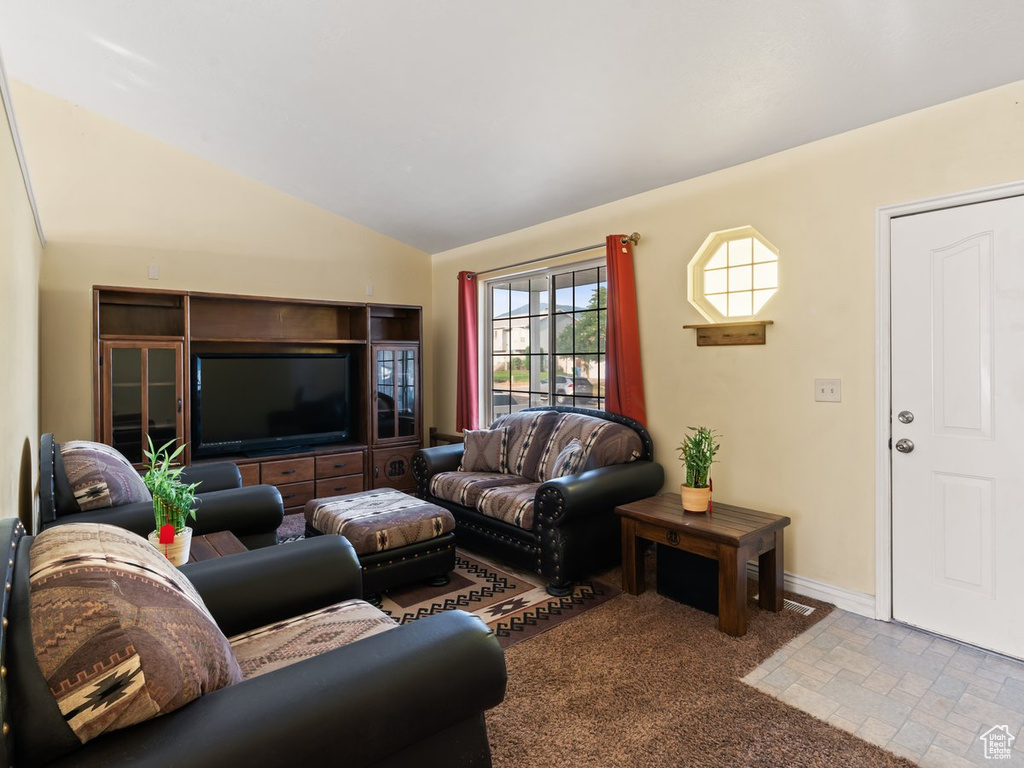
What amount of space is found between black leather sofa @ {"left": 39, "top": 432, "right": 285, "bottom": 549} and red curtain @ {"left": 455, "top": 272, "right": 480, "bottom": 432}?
2.37m

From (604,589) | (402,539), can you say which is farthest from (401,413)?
(604,589)

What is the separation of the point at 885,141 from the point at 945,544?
6.14ft

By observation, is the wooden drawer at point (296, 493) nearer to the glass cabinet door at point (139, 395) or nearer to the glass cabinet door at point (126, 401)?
the glass cabinet door at point (139, 395)

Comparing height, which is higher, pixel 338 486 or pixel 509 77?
pixel 509 77

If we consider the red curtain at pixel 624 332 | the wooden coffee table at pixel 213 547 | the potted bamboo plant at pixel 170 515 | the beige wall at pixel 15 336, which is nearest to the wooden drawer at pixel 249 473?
the beige wall at pixel 15 336

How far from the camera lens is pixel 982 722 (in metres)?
A: 1.92

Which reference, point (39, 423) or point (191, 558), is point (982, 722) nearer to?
point (191, 558)

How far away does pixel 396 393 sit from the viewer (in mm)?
5094

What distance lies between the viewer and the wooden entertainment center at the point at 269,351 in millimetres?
3885

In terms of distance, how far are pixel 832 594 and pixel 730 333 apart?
1461 millimetres

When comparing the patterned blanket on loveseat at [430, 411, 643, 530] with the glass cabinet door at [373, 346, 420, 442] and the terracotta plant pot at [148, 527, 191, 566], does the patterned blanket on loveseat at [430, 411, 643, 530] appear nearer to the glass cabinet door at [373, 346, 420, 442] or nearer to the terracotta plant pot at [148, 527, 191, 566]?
the glass cabinet door at [373, 346, 420, 442]

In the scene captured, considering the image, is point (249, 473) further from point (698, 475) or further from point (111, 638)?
point (111, 638)

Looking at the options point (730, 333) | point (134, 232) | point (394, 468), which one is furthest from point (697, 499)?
point (134, 232)

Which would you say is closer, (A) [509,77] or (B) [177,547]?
(B) [177,547]
